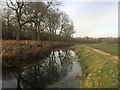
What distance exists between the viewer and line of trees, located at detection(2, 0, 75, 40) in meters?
38.7

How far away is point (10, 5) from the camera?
125 ft

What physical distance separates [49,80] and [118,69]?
5.81 m

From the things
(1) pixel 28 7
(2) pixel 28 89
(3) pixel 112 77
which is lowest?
(2) pixel 28 89

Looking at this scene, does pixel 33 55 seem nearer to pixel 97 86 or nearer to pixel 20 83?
pixel 20 83

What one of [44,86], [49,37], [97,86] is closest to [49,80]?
[44,86]

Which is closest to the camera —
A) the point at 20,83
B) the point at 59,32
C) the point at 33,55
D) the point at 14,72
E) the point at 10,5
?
the point at 20,83

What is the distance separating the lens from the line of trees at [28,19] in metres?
38.7

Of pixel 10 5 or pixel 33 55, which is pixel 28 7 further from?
pixel 33 55

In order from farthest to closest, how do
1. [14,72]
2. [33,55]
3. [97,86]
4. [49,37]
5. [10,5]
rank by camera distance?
[49,37] < [10,5] < [33,55] < [14,72] < [97,86]

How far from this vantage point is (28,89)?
15.0 meters

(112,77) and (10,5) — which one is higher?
(10,5)

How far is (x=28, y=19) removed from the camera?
40.7 metres

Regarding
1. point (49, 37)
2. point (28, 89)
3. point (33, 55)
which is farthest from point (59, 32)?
point (28, 89)

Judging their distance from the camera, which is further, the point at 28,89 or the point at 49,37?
the point at 49,37
